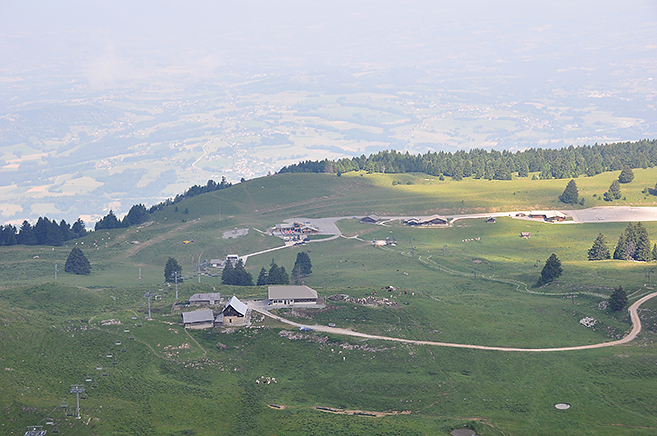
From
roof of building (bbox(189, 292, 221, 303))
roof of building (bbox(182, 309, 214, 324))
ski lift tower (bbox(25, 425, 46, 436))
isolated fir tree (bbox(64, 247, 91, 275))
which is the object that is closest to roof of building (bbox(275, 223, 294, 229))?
isolated fir tree (bbox(64, 247, 91, 275))

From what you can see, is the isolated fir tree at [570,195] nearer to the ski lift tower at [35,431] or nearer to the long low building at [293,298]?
the long low building at [293,298]

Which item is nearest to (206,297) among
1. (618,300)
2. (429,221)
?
(618,300)

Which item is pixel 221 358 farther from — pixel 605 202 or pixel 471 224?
pixel 605 202

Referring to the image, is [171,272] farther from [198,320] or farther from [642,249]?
[642,249]

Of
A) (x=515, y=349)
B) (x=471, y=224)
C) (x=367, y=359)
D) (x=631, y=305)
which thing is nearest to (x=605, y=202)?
(x=471, y=224)

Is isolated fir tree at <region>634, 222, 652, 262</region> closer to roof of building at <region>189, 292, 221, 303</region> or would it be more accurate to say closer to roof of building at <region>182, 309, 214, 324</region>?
roof of building at <region>189, 292, 221, 303</region>

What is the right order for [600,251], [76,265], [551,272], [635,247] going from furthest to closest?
[76,265], [600,251], [635,247], [551,272]
